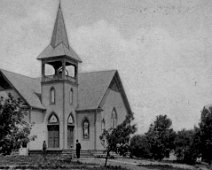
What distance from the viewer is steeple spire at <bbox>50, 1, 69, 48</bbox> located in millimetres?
45094

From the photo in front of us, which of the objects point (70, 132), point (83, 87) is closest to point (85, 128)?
point (70, 132)

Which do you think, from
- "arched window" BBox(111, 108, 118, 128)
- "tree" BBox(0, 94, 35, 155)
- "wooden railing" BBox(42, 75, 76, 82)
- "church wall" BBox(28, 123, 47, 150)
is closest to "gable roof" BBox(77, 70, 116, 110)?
"wooden railing" BBox(42, 75, 76, 82)

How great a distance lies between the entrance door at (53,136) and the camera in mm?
43431

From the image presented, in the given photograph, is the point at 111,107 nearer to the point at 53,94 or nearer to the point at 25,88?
the point at 53,94

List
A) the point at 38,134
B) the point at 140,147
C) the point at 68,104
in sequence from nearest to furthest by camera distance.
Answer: the point at 140,147 → the point at 38,134 → the point at 68,104

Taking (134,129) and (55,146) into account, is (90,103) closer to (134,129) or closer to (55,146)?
(55,146)

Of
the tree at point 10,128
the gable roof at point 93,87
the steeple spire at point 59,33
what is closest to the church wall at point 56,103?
the gable roof at point 93,87

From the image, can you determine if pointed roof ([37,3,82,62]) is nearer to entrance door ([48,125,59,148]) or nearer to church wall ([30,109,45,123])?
church wall ([30,109,45,123])

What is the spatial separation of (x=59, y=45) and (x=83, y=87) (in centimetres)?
630

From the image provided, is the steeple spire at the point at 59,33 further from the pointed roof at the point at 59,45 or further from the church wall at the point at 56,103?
the church wall at the point at 56,103

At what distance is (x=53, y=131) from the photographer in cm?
4369

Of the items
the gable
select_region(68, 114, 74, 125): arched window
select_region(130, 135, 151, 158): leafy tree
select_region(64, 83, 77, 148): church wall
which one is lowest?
select_region(130, 135, 151, 158): leafy tree

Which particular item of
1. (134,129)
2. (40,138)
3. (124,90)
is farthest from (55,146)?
(134,129)

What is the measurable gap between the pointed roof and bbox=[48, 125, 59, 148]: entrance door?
7.48 metres
